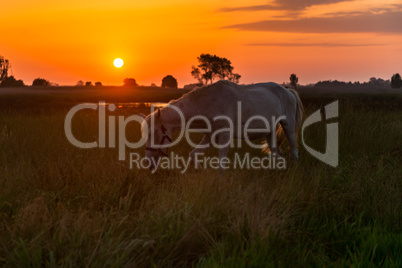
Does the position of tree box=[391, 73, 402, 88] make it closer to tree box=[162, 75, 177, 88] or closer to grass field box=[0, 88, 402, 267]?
tree box=[162, 75, 177, 88]

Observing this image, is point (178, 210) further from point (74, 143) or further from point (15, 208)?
point (74, 143)

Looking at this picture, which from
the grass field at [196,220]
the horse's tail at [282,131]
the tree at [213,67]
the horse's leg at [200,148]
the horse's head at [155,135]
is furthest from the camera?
the tree at [213,67]

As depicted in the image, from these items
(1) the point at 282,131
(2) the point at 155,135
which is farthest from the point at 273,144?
(2) the point at 155,135

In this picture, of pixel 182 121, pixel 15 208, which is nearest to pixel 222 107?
pixel 182 121

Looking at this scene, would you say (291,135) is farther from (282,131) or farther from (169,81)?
(169,81)

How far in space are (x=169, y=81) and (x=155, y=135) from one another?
342 feet

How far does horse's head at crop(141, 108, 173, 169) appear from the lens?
7023 millimetres

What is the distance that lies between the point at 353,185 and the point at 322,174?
88cm

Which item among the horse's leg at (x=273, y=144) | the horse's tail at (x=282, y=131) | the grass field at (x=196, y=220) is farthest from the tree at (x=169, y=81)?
the grass field at (x=196, y=220)

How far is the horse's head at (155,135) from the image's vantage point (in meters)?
7.02

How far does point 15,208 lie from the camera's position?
200 inches

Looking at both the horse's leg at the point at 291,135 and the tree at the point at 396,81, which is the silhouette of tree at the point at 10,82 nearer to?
the horse's leg at the point at 291,135

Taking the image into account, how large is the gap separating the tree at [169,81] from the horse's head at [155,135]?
10328cm

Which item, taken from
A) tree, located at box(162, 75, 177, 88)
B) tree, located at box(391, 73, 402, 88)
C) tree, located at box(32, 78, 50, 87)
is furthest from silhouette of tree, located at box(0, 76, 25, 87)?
tree, located at box(391, 73, 402, 88)
